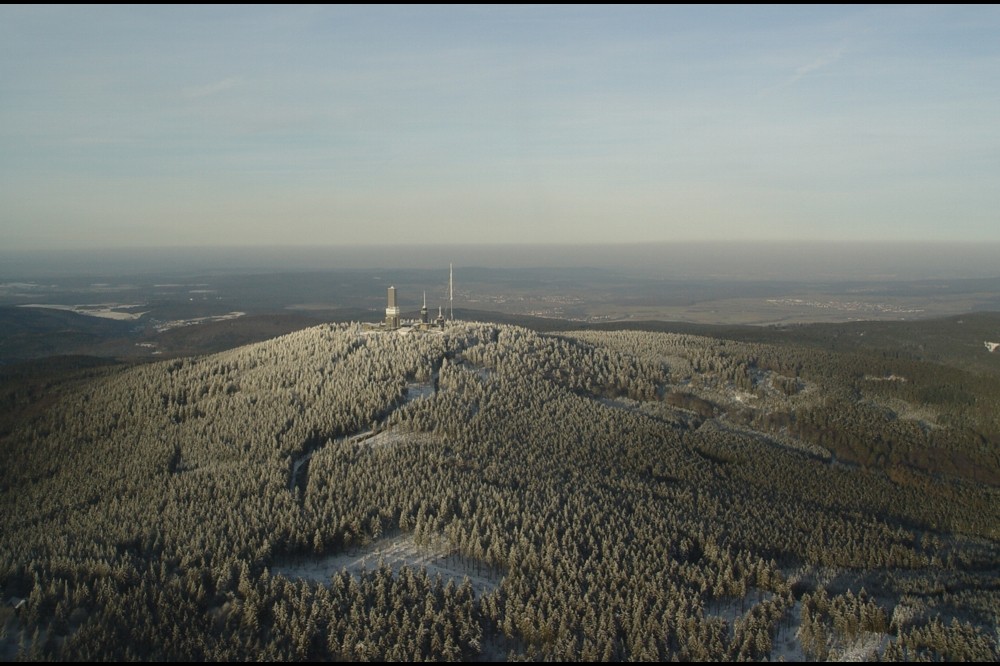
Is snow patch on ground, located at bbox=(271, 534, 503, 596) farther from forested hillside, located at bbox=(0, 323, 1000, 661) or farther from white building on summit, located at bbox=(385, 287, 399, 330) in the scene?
white building on summit, located at bbox=(385, 287, 399, 330)

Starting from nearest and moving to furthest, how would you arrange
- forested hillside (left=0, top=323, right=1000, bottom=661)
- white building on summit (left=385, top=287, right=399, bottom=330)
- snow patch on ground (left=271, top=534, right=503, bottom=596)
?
forested hillside (left=0, top=323, right=1000, bottom=661) → snow patch on ground (left=271, top=534, right=503, bottom=596) → white building on summit (left=385, top=287, right=399, bottom=330)

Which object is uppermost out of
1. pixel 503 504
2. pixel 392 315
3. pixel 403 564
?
pixel 392 315

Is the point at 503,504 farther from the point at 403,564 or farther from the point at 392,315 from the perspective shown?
the point at 392,315

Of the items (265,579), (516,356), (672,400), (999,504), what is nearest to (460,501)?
(265,579)

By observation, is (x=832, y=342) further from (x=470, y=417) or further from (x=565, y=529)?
(x=565, y=529)

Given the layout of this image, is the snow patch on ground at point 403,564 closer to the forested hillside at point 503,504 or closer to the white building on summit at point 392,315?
the forested hillside at point 503,504

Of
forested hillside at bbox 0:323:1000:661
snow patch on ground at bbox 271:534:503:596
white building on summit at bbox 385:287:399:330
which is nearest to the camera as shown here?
forested hillside at bbox 0:323:1000:661

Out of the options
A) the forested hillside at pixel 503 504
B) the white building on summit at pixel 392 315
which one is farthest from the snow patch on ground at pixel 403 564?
the white building on summit at pixel 392 315

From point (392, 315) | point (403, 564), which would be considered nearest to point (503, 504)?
point (403, 564)

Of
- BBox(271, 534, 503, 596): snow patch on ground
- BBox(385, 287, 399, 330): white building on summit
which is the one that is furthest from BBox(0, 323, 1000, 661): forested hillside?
BBox(385, 287, 399, 330): white building on summit
